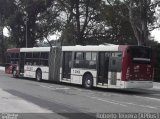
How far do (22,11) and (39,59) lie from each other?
1292 inches

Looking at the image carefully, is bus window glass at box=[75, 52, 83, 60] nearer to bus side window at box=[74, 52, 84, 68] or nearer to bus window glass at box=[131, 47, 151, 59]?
bus side window at box=[74, 52, 84, 68]

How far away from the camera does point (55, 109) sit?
1409cm

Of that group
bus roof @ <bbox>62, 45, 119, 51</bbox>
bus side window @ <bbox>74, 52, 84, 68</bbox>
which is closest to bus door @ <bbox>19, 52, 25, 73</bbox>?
bus roof @ <bbox>62, 45, 119, 51</bbox>

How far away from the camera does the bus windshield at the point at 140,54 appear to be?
22647mm

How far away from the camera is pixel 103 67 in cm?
2395

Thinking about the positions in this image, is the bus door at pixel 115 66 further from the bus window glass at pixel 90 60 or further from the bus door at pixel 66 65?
the bus door at pixel 66 65

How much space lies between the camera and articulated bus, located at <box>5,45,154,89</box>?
22469 millimetres

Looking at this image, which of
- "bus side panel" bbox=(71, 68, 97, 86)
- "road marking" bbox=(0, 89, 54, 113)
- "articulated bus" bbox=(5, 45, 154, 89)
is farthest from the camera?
"bus side panel" bbox=(71, 68, 97, 86)

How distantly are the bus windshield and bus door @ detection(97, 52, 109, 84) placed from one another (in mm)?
1725

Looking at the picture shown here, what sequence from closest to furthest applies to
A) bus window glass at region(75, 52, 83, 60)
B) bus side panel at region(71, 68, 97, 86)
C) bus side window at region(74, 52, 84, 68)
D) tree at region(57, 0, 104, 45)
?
bus side panel at region(71, 68, 97, 86)
bus side window at region(74, 52, 84, 68)
bus window glass at region(75, 52, 83, 60)
tree at region(57, 0, 104, 45)

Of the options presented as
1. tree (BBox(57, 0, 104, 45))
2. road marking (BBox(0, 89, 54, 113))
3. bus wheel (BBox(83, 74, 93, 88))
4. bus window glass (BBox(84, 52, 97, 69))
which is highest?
tree (BBox(57, 0, 104, 45))

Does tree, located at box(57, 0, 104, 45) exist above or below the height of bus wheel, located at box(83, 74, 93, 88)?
above

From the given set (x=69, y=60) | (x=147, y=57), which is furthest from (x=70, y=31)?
(x=147, y=57)

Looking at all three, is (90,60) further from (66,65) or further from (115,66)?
(66,65)
